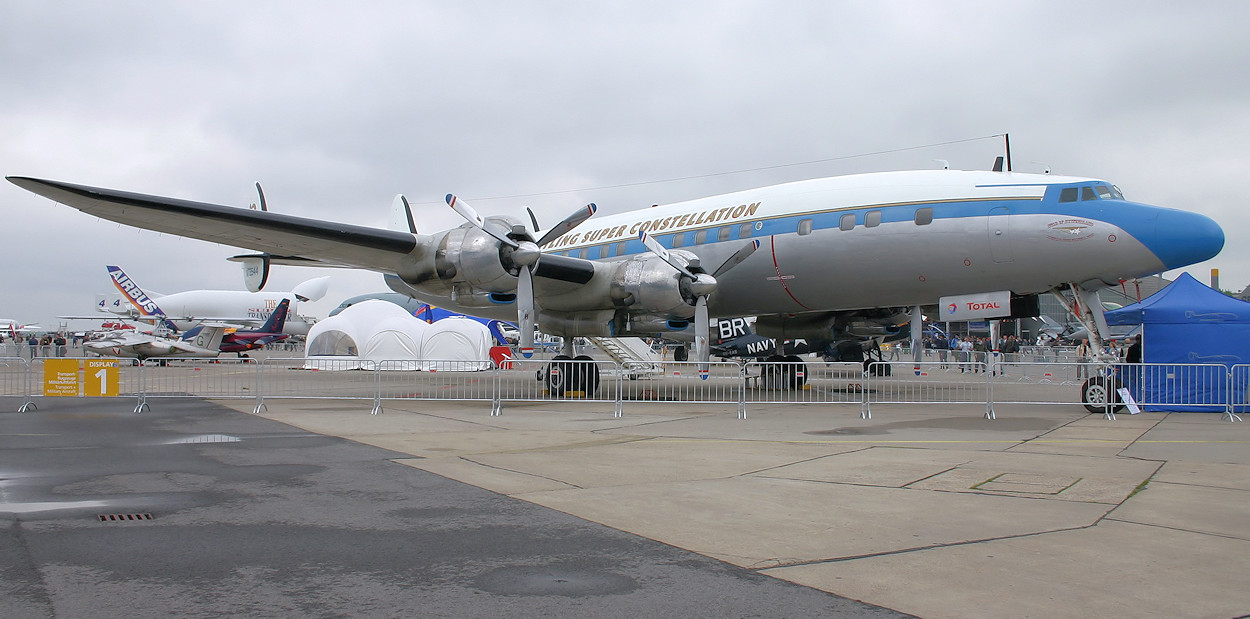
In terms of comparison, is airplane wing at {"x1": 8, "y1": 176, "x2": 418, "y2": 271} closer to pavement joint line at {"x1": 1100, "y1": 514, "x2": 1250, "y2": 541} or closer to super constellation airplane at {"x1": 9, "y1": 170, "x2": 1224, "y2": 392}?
super constellation airplane at {"x1": 9, "y1": 170, "x2": 1224, "y2": 392}

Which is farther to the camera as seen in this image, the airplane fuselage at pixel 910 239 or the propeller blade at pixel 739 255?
the propeller blade at pixel 739 255

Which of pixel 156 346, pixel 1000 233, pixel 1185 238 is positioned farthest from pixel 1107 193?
pixel 156 346

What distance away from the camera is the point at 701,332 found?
47.2 ft

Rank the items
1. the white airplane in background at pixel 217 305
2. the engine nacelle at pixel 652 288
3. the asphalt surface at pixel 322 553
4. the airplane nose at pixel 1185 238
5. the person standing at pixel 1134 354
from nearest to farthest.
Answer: the asphalt surface at pixel 322 553
the airplane nose at pixel 1185 238
the person standing at pixel 1134 354
the engine nacelle at pixel 652 288
the white airplane in background at pixel 217 305

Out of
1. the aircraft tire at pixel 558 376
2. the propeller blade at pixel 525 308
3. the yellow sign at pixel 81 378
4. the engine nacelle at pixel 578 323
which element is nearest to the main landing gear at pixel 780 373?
the engine nacelle at pixel 578 323

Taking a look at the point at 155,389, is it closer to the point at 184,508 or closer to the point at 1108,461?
the point at 184,508

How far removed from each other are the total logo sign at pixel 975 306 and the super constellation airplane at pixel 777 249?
74 millimetres

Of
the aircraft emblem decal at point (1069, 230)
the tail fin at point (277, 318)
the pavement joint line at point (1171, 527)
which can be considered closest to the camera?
the pavement joint line at point (1171, 527)

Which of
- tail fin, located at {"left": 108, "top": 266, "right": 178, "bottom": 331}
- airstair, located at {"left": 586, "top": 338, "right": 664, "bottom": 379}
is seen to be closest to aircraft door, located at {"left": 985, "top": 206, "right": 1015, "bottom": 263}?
airstair, located at {"left": 586, "top": 338, "right": 664, "bottom": 379}

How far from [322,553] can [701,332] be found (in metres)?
10.6

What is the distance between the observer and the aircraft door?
12.3 meters

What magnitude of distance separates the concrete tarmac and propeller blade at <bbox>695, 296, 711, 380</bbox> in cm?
253

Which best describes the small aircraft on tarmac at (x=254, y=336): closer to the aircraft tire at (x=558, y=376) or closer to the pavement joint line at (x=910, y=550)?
the aircraft tire at (x=558, y=376)

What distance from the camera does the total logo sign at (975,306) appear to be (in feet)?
42.1
